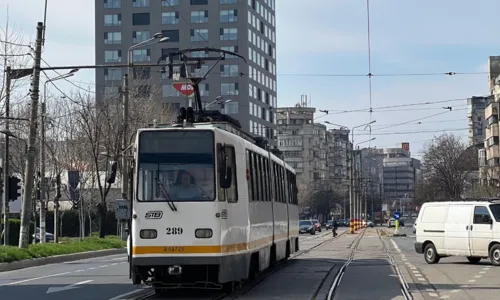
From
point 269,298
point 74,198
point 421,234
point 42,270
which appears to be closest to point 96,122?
point 74,198

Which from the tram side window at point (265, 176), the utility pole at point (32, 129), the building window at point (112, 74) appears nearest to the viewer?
the tram side window at point (265, 176)

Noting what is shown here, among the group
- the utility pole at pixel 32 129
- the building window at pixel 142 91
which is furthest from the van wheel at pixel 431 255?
the building window at pixel 142 91

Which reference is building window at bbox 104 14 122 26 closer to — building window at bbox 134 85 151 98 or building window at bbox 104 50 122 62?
building window at bbox 104 50 122 62

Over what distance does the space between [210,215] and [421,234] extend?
521 inches

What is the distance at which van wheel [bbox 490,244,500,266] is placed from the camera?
24453 mm

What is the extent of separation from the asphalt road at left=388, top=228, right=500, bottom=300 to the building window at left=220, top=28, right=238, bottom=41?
68652 mm

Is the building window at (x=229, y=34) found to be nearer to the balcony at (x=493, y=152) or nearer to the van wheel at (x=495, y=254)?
the balcony at (x=493, y=152)

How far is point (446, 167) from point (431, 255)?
59.2 metres

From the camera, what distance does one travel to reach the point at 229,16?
94.9m

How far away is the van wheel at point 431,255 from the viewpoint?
26.2 metres

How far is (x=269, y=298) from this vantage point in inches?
629

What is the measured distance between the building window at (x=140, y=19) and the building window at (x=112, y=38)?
241 cm

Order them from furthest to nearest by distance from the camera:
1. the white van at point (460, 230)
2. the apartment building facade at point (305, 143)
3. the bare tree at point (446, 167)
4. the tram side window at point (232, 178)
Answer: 1. the apartment building facade at point (305, 143)
2. the bare tree at point (446, 167)
3. the white van at point (460, 230)
4. the tram side window at point (232, 178)

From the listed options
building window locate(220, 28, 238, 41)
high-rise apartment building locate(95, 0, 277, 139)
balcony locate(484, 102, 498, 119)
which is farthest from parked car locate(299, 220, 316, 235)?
building window locate(220, 28, 238, 41)
